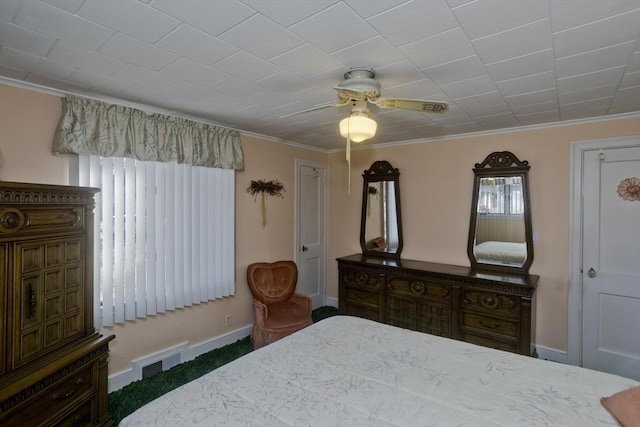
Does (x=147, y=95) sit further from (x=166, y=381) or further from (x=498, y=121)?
(x=498, y=121)

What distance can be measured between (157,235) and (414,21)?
267cm

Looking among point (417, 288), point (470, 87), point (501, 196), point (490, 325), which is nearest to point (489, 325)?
point (490, 325)

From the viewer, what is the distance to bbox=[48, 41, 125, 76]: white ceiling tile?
1781 millimetres

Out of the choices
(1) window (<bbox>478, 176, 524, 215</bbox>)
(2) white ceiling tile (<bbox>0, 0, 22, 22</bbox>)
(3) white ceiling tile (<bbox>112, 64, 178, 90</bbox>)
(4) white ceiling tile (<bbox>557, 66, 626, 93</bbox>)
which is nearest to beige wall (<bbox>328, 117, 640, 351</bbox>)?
(1) window (<bbox>478, 176, 524, 215</bbox>)

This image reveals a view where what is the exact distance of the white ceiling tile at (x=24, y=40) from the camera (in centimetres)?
157

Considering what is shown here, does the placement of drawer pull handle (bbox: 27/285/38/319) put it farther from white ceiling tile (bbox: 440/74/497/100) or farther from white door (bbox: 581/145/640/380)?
white door (bbox: 581/145/640/380)

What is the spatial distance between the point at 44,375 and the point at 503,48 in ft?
10.0

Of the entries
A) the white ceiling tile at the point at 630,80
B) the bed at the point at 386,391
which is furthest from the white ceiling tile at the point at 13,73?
the white ceiling tile at the point at 630,80

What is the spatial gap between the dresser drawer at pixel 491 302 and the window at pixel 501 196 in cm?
95

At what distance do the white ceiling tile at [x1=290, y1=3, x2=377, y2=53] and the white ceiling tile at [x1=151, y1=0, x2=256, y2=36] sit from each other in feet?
0.85

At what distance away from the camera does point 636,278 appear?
2.92 m

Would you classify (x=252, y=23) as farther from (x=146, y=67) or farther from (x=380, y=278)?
(x=380, y=278)

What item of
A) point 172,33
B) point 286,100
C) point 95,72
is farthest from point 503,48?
point 95,72

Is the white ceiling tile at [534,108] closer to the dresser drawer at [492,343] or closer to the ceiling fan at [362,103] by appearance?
the ceiling fan at [362,103]
